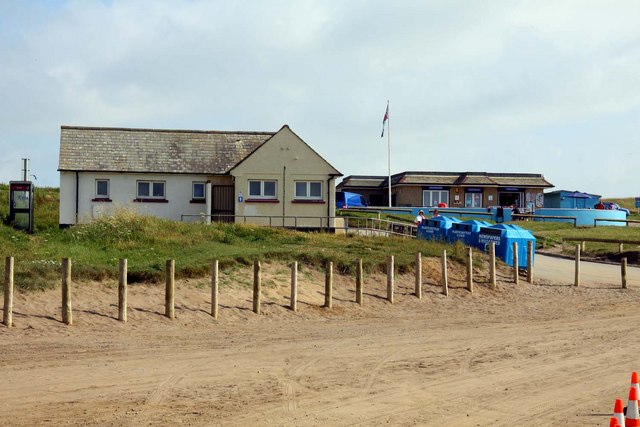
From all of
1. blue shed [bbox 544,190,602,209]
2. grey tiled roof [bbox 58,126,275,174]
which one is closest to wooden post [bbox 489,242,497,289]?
grey tiled roof [bbox 58,126,275,174]

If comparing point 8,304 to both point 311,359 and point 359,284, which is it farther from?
point 359,284

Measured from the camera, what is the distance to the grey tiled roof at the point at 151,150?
4031 centimetres

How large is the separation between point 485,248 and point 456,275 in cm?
462

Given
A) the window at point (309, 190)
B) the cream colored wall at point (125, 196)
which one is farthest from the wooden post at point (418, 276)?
the cream colored wall at point (125, 196)

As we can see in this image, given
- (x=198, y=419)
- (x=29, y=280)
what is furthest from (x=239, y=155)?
(x=198, y=419)

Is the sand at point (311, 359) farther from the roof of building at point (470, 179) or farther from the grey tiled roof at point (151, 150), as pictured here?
the roof of building at point (470, 179)

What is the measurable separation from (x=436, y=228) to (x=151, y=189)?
14109 mm

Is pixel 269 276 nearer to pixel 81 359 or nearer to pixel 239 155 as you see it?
pixel 81 359

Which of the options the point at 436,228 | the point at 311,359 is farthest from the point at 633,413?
the point at 436,228

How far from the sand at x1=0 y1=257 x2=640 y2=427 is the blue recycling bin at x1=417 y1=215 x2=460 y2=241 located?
10104 millimetres

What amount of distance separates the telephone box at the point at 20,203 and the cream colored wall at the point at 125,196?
5.19m

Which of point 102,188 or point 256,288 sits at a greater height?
point 102,188

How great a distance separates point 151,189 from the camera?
40688 mm

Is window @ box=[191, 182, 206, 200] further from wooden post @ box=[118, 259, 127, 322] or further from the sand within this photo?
wooden post @ box=[118, 259, 127, 322]
